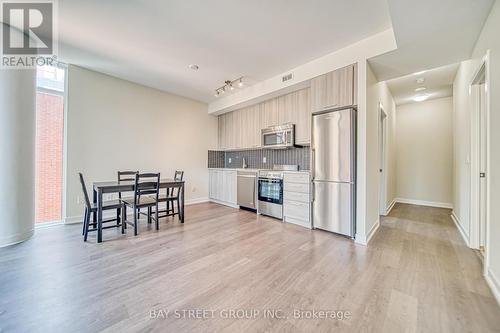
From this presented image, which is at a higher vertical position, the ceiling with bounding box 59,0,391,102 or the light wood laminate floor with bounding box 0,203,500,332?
the ceiling with bounding box 59,0,391,102

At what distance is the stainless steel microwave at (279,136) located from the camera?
4016 millimetres

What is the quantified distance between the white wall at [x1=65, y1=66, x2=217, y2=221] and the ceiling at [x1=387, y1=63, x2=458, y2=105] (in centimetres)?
479

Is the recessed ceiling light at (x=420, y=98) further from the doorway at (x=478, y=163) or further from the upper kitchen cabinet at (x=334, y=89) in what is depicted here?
the upper kitchen cabinet at (x=334, y=89)

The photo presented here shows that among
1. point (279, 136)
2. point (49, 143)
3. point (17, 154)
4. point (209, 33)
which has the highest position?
point (209, 33)

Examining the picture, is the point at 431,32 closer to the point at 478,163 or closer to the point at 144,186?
the point at 478,163

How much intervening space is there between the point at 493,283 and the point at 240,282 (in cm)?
221

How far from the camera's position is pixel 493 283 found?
1745mm

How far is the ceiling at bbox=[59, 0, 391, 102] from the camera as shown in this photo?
7.14 feet

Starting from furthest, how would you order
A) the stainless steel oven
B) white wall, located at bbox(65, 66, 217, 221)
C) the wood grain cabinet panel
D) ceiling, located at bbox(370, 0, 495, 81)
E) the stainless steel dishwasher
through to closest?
the stainless steel dishwasher, the stainless steel oven, the wood grain cabinet panel, white wall, located at bbox(65, 66, 217, 221), ceiling, located at bbox(370, 0, 495, 81)

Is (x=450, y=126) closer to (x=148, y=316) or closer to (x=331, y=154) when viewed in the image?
(x=331, y=154)

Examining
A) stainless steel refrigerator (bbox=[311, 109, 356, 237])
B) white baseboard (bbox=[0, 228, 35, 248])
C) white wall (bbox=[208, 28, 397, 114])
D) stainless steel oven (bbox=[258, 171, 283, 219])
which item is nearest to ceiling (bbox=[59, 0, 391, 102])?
white wall (bbox=[208, 28, 397, 114])

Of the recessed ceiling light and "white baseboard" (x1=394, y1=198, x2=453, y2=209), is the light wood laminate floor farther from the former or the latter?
the recessed ceiling light

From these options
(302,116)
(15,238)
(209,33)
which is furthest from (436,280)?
(15,238)

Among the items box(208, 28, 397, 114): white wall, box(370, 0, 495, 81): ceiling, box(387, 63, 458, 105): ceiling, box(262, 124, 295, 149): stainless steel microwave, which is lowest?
box(262, 124, 295, 149): stainless steel microwave
